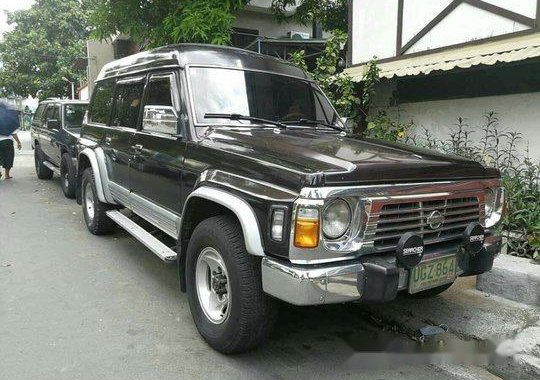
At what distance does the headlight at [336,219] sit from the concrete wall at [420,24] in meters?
4.53

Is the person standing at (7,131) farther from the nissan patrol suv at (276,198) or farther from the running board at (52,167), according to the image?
the nissan patrol suv at (276,198)

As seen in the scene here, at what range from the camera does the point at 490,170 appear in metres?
3.41

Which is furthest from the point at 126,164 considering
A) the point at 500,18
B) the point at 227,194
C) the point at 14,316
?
the point at 500,18

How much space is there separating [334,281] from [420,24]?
570 centimetres

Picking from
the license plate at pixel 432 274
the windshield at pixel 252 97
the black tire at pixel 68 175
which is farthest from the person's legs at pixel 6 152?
the license plate at pixel 432 274

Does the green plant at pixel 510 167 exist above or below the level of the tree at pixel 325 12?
below

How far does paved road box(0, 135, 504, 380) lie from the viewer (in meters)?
3.09

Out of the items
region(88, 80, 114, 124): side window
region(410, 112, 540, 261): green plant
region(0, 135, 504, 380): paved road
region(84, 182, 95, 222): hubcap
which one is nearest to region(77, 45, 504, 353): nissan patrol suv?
region(0, 135, 504, 380): paved road

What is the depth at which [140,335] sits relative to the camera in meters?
3.54

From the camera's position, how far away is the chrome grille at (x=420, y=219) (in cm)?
273

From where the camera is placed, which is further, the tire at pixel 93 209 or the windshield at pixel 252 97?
the tire at pixel 93 209

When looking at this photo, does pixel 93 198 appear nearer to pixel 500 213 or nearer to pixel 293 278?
pixel 293 278

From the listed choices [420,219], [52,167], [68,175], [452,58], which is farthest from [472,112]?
[52,167]

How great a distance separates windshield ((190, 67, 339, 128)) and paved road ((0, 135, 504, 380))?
1.68 meters
